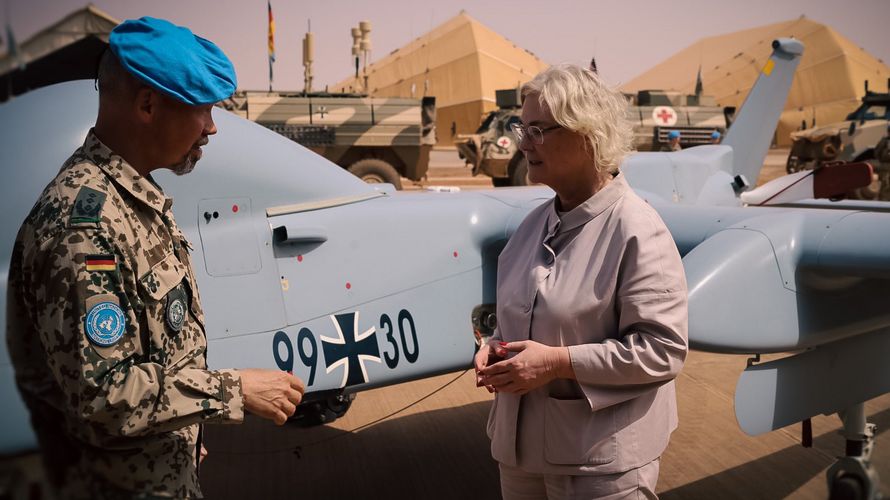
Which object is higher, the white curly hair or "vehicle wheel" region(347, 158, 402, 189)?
the white curly hair

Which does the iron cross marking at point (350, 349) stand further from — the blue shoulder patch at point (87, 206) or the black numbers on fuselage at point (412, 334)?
the blue shoulder patch at point (87, 206)

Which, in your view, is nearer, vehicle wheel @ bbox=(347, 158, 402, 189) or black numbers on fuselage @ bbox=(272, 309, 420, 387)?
black numbers on fuselage @ bbox=(272, 309, 420, 387)

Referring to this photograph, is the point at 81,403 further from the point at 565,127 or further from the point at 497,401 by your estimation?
the point at 565,127

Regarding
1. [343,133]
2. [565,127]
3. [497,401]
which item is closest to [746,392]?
[497,401]

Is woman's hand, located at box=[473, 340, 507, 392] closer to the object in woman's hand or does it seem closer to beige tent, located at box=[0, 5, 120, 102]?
the object in woman's hand

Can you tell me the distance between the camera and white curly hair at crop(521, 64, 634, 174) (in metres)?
1.73

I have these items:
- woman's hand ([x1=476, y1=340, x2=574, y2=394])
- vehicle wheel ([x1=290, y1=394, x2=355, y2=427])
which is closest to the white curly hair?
woman's hand ([x1=476, y1=340, x2=574, y2=394])

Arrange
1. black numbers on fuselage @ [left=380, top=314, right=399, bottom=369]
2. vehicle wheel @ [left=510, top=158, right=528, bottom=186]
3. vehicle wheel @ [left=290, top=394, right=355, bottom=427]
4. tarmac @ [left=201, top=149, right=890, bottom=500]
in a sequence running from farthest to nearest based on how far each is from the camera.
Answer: vehicle wheel @ [left=510, top=158, right=528, bottom=186] < vehicle wheel @ [left=290, top=394, right=355, bottom=427] < tarmac @ [left=201, top=149, right=890, bottom=500] < black numbers on fuselage @ [left=380, top=314, right=399, bottom=369]

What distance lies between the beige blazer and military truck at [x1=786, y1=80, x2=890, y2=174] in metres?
17.4

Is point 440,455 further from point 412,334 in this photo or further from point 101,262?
point 101,262

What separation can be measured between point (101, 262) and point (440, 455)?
11.1 ft

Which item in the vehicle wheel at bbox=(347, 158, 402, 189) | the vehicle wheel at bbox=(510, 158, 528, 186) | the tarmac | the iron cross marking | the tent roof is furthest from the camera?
the tent roof

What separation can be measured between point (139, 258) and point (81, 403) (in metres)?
0.29

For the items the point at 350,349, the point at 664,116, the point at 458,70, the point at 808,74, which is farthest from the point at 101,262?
the point at 458,70
